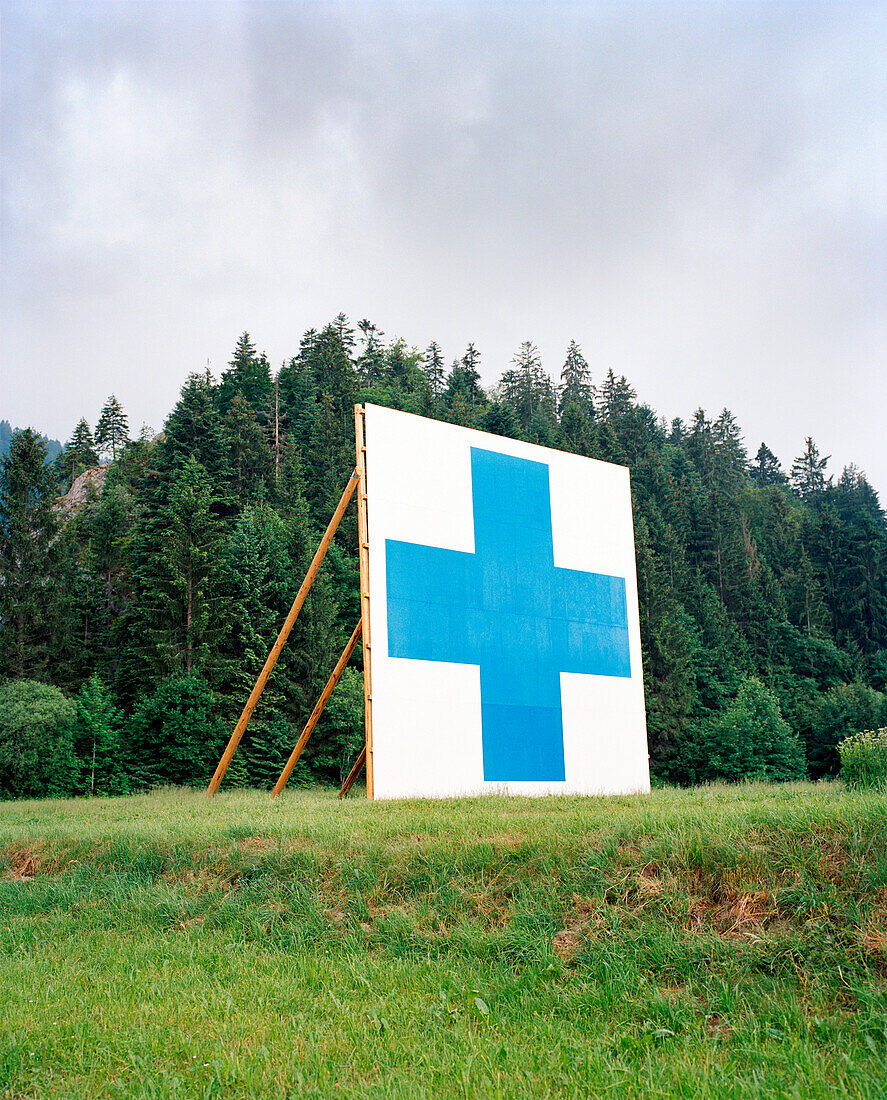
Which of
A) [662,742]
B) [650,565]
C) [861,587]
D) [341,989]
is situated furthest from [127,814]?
[861,587]

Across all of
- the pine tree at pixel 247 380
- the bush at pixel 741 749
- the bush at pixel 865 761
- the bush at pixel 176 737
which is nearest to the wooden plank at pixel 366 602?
the bush at pixel 865 761

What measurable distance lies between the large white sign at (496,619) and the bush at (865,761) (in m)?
6.16

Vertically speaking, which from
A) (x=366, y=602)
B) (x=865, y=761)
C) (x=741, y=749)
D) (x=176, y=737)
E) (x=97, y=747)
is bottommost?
(x=741, y=749)

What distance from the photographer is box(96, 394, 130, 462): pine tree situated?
72500mm

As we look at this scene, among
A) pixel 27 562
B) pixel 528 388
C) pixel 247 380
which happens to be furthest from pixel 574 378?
pixel 27 562

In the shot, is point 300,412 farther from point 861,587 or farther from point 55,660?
point 861,587

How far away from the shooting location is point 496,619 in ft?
52.0

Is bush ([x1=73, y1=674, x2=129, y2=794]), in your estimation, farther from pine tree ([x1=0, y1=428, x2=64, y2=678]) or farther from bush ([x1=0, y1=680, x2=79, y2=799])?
pine tree ([x1=0, y1=428, x2=64, y2=678])

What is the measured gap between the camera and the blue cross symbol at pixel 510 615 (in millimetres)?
14820

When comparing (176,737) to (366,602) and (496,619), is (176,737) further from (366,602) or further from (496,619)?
(366,602)

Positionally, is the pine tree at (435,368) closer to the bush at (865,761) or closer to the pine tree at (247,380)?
the pine tree at (247,380)

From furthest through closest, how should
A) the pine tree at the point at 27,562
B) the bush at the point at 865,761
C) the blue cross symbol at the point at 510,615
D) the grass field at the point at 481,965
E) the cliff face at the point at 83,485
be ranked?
the cliff face at the point at 83,485 < the pine tree at the point at 27,562 < the blue cross symbol at the point at 510,615 < the bush at the point at 865,761 < the grass field at the point at 481,965

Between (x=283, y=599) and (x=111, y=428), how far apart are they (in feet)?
140

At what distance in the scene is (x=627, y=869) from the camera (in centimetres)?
596
